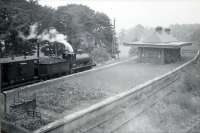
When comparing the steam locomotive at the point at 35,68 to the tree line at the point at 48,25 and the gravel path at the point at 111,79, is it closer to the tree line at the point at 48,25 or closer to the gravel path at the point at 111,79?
the gravel path at the point at 111,79

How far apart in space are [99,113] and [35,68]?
21.3ft

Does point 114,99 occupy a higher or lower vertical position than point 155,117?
higher

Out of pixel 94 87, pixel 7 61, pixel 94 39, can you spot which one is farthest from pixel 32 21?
pixel 94 39

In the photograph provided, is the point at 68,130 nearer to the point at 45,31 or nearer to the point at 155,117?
the point at 155,117

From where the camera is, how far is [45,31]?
21.1 m

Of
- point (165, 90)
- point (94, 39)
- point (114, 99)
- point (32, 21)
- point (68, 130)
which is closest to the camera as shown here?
point (68, 130)

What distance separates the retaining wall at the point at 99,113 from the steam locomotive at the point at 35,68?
5.44m

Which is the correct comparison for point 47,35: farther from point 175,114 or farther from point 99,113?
point 175,114

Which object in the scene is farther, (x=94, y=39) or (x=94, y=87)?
(x=94, y=39)

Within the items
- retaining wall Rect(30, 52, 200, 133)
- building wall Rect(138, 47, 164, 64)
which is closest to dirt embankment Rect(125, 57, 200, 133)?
retaining wall Rect(30, 52, 200, 133)

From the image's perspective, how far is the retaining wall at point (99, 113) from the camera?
8.25 m

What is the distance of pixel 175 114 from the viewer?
11.9 m

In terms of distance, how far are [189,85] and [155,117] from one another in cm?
744

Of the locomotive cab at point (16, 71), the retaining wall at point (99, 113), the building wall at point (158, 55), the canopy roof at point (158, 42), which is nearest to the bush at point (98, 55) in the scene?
the canopy roof at point (158, 42)
